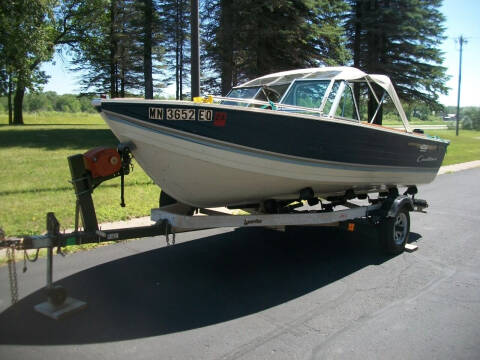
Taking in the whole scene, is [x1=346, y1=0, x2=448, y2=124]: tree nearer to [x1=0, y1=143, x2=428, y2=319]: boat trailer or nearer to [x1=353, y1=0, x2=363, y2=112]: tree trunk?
[x1=353, y1=0, x2=363, y2=112]: tree trunk

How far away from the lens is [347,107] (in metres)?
5.59

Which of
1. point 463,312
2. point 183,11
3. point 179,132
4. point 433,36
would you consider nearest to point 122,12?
point 183,11

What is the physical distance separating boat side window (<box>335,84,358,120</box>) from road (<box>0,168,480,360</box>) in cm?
202

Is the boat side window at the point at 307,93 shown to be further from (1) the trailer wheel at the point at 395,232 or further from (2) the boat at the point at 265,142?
(1) the trailer wheel at the point at 395,232

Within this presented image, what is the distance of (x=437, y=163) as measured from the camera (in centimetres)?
762

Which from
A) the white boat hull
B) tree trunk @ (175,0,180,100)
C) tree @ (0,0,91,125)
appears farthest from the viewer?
tree trunk @ (175,0,180,100)

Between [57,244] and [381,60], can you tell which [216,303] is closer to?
[57,244]

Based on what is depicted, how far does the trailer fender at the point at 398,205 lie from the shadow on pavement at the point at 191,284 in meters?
0.68

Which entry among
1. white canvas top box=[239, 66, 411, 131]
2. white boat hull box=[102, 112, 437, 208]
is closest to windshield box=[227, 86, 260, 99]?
white canvas top box=[239, 66, 411, 131]

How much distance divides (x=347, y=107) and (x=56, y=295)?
422cm

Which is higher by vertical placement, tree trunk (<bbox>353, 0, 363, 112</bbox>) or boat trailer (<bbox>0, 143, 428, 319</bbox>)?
tree trunk (<bbox>353, 0, 363, 112</bbox>)

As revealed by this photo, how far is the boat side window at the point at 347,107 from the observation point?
17.9ft

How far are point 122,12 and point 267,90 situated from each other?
24296 mm

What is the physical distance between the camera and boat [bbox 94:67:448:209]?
4.18 metres
